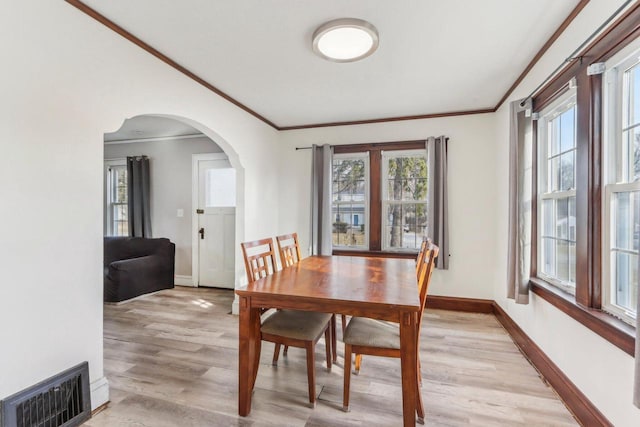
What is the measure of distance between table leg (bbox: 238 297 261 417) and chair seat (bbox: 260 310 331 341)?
0.17 metres

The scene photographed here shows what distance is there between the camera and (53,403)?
1611 mm

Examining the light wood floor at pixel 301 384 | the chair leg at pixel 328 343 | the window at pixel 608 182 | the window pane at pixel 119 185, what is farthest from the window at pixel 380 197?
the window pane at pixel 119 185

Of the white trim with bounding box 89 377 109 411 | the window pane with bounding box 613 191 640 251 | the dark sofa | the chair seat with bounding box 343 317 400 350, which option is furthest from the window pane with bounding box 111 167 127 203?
the window pane with bounding box 613 191 640 251

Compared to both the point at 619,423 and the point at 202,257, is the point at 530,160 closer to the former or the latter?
the point at 619,423

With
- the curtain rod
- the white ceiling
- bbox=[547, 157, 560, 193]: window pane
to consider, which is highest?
the white ceiling

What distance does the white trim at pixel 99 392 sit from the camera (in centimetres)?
184

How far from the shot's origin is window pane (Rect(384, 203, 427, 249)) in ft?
13.1

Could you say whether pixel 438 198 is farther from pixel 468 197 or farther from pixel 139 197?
pixel 139 197

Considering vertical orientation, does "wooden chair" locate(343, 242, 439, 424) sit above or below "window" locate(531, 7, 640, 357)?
below

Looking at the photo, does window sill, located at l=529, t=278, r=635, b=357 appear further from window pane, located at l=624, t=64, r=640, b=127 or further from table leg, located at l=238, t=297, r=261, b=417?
table leg, located at l=238, t=297, r=261, b=417

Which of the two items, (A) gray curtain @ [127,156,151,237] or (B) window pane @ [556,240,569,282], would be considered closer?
(B) window pane @ [556,240,569,282]

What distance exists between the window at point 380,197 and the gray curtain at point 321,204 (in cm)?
21

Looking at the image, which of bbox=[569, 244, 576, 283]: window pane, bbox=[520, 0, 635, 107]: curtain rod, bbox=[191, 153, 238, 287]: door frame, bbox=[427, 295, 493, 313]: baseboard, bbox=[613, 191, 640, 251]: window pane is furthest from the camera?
bbox=[191, 153, 238, 287]: door frame

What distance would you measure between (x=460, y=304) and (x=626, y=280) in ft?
7.52
